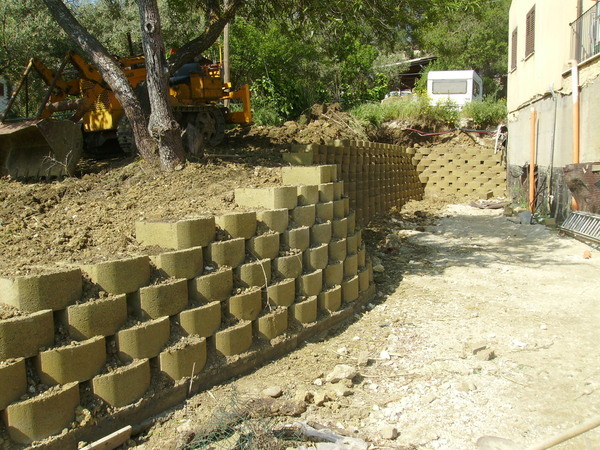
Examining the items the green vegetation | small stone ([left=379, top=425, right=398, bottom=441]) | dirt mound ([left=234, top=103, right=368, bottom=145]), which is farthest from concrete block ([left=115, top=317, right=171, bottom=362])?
the green vegetation

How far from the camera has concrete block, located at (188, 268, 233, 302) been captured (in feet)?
12.6

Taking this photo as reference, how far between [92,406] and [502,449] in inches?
95.8

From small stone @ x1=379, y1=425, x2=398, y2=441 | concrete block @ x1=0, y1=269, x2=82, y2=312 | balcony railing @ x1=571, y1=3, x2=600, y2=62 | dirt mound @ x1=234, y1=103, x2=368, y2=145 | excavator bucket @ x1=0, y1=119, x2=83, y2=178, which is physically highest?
balcony railing @ x1=571, y1=3, x2=600, y2=62

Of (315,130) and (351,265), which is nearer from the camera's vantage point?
(351,265)

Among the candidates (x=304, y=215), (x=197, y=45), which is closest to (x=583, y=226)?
(x=304, y=215)

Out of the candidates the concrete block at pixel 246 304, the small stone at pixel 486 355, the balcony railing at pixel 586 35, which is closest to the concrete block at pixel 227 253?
the concrete block at pixel 246 304

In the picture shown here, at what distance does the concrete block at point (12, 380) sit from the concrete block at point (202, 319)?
109 centimetres

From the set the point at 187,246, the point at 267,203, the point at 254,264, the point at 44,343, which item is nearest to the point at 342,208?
the point at 267,203

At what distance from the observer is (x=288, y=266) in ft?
15.4

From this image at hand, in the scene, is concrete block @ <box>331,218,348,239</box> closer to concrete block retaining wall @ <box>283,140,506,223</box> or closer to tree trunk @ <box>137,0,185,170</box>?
concrete block retaining wall @ <box>283,140,506,223</box>

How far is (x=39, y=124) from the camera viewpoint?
7320 mm

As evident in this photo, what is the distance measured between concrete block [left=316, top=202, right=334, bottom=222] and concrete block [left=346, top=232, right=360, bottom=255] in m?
0.46

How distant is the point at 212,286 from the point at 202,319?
257 millimetres

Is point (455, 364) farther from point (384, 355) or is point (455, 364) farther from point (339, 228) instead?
point (339, 228)
